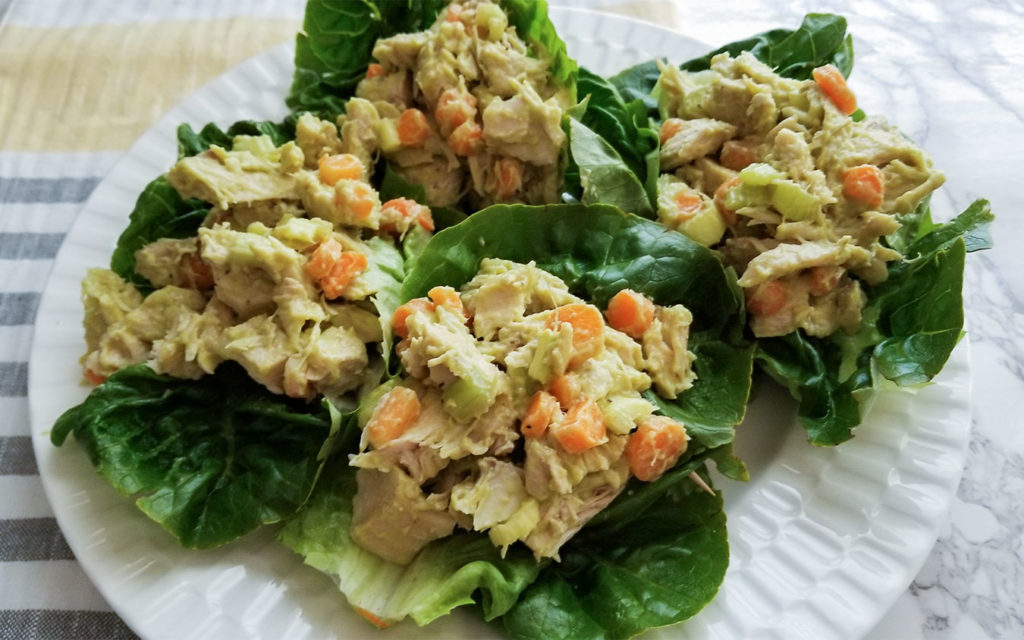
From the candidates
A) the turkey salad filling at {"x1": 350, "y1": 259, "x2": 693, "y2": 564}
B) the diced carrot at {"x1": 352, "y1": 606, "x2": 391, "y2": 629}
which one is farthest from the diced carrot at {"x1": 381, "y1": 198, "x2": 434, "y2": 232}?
the diced carrot at {"x1": 352, "y1": 606, "x2": 391, "y2": 629}

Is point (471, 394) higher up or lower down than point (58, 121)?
higher up

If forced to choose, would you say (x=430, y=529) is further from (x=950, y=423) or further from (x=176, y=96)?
(x=176, y=96)

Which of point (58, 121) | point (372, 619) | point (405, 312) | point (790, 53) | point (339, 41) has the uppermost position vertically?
point (790, 53)

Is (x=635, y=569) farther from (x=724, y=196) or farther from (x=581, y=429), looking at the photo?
(x=724, y=196)

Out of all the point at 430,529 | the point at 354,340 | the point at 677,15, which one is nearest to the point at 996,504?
the point at 430,529

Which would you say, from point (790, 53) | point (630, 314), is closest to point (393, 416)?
point (630, 314)

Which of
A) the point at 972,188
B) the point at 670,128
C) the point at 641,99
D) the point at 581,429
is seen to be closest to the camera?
the point at 581,429
